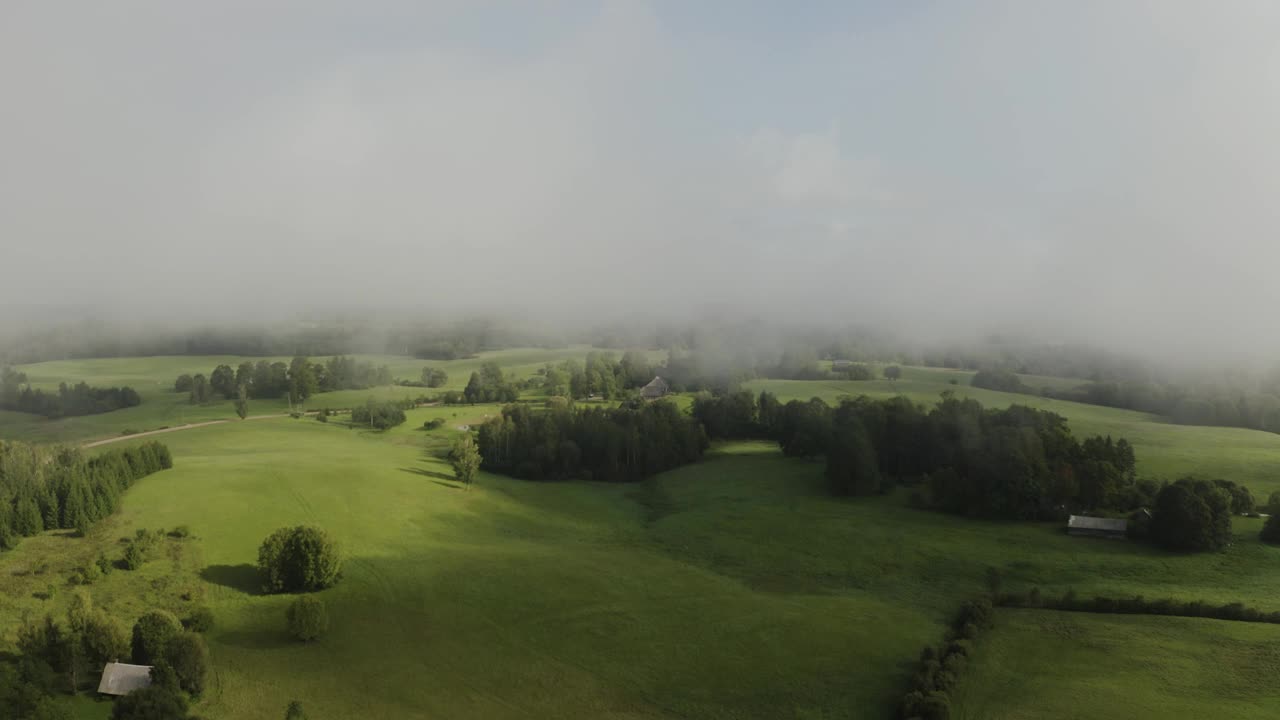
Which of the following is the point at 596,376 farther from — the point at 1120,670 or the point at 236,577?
the point at 1120,670

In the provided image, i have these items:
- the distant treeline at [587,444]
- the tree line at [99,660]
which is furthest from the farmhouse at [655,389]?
the tree line at [99,660]

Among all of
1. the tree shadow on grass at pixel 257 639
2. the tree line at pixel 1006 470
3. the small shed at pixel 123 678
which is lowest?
the tree shadow on grass at pixel 257 639

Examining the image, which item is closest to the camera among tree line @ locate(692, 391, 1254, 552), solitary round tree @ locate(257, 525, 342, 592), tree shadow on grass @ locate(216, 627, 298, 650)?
tree shadow on grass @ locate(216, 627, 298, 650)

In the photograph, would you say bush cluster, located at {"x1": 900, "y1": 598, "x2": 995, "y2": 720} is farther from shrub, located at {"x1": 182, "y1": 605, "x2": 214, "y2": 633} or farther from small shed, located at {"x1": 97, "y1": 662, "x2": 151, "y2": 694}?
shrub, located at {"x1": 182, "y1": 605, "x2": 214, "y2": 633}

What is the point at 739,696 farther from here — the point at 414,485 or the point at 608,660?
the point at 414,485

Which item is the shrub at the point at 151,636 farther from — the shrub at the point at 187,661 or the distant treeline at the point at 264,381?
the distant treeline at the point at 264,381

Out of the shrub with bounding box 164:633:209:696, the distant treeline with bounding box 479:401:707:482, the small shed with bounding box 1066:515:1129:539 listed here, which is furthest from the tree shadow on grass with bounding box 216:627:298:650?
the small shed with bounding box 1066:515:1129:539
